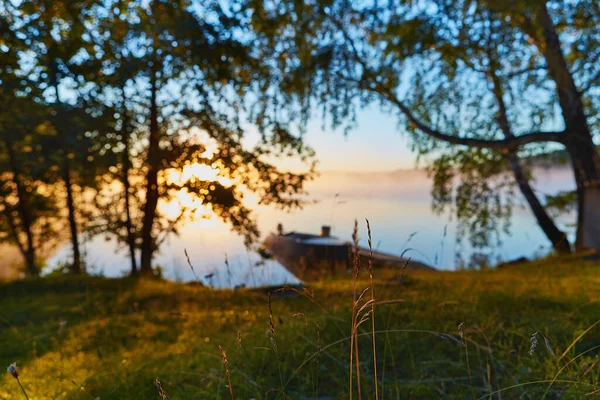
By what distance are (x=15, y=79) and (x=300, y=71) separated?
15.0 ft

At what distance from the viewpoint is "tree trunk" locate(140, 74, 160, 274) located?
366 inches

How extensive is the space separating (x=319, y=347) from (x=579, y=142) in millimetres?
10429

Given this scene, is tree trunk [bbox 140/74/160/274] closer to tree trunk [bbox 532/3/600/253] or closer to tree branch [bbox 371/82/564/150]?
tree branch [bbox 371/82/564/150]

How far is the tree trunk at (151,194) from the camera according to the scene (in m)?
9.30

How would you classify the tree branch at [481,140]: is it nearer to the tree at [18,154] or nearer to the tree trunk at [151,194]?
the tree trunk at [151,194]

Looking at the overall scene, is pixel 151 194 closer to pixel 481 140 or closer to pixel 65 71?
pixel 65 71

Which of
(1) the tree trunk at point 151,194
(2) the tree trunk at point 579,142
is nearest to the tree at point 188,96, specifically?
(1) the tree trunk at point 151,194

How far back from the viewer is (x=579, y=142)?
10438 mm

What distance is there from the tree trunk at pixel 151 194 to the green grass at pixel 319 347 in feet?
10.7

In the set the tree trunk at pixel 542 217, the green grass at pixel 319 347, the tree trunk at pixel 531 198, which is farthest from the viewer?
the tree trunk at pixel 542 217

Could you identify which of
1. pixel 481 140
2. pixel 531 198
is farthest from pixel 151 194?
pixel 531 198

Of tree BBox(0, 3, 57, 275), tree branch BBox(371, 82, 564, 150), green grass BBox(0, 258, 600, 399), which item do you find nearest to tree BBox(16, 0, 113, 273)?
tree BBox(0, 3, 57, 275)

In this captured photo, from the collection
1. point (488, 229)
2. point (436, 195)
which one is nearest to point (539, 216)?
point (488, 229)

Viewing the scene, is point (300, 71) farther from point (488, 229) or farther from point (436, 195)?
point (488, 229)
